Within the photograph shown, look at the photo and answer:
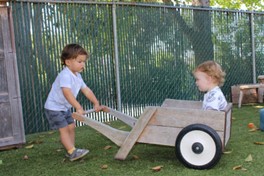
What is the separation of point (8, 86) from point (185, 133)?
2.45 metres

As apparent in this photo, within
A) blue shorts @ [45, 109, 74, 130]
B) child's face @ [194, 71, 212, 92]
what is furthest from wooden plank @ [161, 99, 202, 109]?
blue shorts @ [45, 109, 74, 130]

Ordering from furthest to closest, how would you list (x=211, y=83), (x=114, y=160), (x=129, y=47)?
(x=129, y=47)
(x=114, y=160)
(x=211, y=83)

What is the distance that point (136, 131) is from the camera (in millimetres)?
3506

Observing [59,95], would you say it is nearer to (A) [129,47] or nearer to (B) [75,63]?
(B) [75,63]

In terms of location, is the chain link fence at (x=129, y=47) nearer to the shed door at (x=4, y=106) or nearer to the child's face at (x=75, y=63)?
the shed door at (x=4, y=106)

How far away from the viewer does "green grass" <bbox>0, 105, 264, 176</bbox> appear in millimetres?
3388

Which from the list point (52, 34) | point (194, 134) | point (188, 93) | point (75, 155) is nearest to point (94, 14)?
point (52, 34)

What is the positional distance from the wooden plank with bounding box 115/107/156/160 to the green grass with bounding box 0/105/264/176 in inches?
6.0

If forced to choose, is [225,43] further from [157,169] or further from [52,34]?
[157,169]

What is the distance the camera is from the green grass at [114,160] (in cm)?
339

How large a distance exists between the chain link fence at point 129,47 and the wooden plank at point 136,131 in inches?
104

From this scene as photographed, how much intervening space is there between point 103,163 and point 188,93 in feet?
13.9

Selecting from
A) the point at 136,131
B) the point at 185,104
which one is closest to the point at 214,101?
the point at 185,104

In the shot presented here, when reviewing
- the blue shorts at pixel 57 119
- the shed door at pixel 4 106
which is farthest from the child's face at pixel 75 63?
the shed door at pixel 4 106
